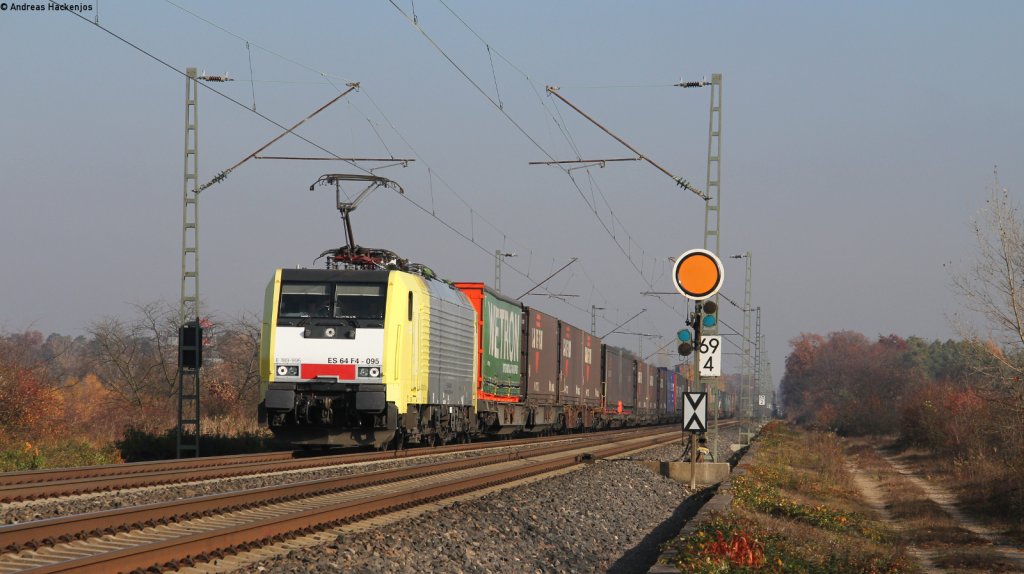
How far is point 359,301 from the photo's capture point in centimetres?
2075

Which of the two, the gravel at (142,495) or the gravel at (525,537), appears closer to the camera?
the gravel at (525,537)

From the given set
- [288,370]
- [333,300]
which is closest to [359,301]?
[333,300]

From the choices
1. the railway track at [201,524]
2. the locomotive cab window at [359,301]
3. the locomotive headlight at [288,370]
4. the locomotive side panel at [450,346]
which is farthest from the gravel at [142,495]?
the locomotive side panel at [450,346]

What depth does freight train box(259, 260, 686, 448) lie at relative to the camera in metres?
20.2

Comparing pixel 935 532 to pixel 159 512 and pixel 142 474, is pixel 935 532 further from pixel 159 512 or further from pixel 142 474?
pixel 142 474

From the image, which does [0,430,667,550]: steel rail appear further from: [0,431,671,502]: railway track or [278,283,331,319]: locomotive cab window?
[278,283,331,319]: locomotive cab window

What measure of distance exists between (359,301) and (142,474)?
19.6 ft

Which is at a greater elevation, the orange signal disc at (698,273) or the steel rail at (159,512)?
the orange signal disc at (698,273)

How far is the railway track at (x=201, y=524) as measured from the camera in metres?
8.43

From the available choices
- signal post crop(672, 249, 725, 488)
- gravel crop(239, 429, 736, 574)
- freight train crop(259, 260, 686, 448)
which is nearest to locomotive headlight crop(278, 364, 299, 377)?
freight train crop(259, 260, 686, 448)

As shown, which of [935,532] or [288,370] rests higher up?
[288,370]

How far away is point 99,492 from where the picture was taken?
539 inches

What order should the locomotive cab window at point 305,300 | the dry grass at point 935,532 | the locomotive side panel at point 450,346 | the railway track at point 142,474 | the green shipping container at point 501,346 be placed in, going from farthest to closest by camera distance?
the green shipping container at point 501,346 → the locomotive side panel at point 450,346 → the locomotive cab window at point 305,300 → the railway track at point 142,474 → the dry grass at point 935,532

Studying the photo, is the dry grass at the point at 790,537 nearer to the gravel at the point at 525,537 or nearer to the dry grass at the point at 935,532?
the dry grass at the point at 935,532
